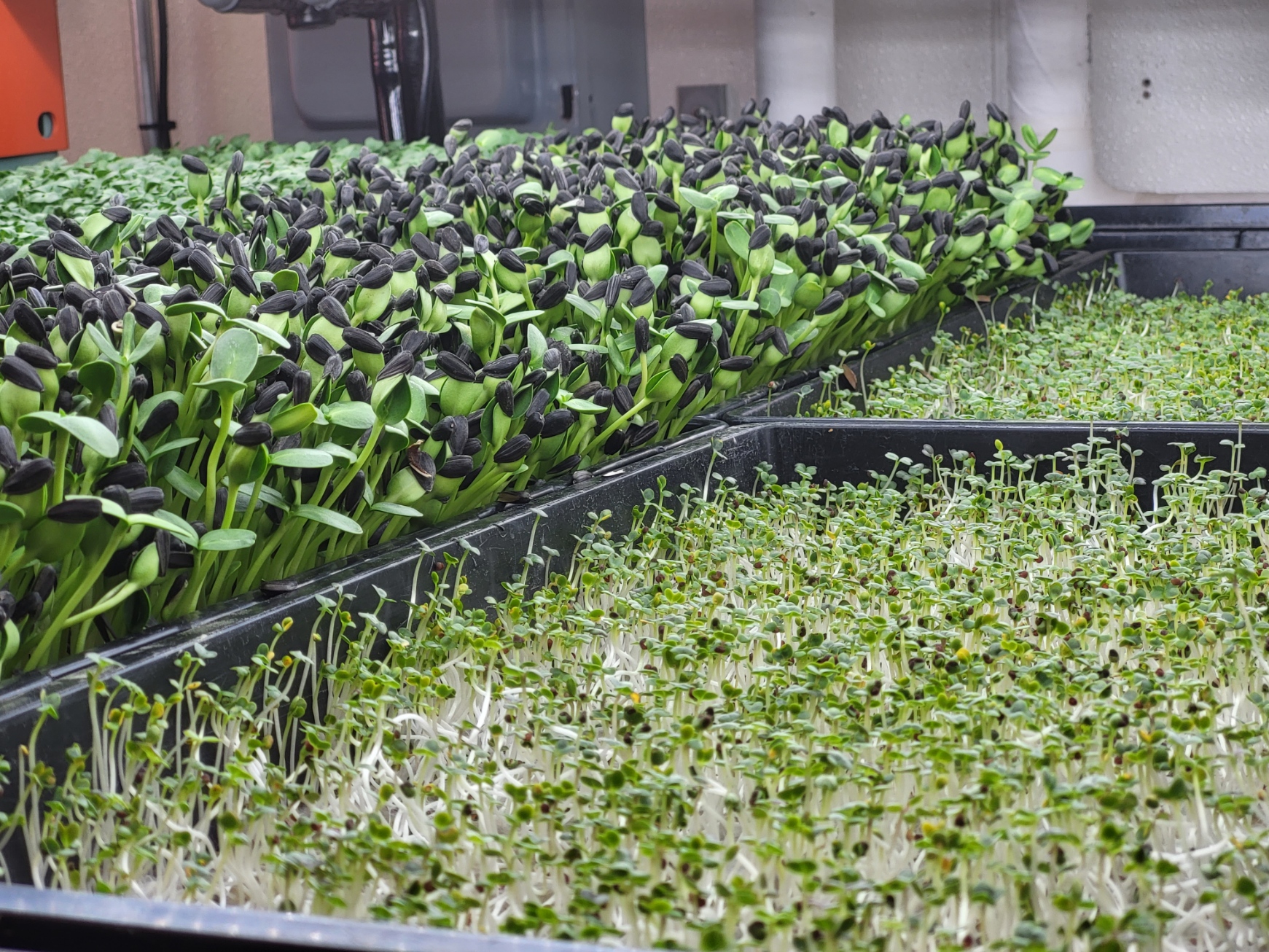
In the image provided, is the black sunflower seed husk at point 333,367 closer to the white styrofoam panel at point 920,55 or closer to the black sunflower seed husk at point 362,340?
the black sunflower seed husk at point 362,340

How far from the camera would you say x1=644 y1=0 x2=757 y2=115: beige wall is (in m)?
4.23

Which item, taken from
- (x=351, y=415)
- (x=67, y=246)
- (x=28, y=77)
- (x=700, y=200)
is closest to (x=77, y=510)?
(x=351, y=415)

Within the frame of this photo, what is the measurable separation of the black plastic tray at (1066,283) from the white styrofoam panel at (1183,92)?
55 cm

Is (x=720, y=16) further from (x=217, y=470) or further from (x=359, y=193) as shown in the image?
(x=217, y=470)

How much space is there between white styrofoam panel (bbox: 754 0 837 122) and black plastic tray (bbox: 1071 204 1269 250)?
0.89 m

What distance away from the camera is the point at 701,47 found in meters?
4.29

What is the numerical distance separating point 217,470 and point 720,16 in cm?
358

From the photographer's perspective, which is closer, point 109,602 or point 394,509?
point 109,602

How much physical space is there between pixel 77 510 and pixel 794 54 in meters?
3.43

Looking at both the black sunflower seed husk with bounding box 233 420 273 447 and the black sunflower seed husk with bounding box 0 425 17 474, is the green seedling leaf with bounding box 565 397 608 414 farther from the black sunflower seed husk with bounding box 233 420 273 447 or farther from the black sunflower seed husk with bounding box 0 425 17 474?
the black sunflower seed husk with bounding box 0 425 17 474

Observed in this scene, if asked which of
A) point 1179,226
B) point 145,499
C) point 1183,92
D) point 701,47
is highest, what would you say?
point 701,47

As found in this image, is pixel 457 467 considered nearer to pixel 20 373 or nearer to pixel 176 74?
pixel 20 373

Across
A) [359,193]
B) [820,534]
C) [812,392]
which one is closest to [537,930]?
[820,534]

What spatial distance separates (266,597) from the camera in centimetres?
101
